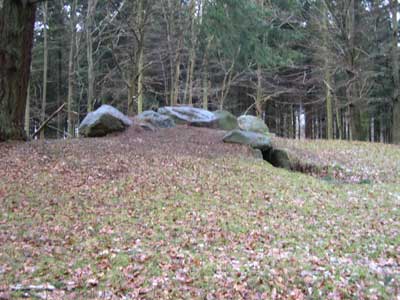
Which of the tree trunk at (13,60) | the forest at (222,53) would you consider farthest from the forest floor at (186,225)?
the forest at (222,53)

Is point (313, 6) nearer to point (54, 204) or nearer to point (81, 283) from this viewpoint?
point (54, 204)

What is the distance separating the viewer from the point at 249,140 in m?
12.5

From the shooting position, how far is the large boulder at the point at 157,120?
14.6 meters

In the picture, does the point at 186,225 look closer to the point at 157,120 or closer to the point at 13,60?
the point at 13,60

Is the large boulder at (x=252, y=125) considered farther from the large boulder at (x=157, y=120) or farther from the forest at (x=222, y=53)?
the large boulder at (x=157, y=120)

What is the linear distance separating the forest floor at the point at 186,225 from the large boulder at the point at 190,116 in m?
3.71

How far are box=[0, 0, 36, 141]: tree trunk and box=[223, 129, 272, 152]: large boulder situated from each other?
6.07 metres

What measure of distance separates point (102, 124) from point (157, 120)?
2.30m

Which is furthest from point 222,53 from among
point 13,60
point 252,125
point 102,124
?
A: point 13,60

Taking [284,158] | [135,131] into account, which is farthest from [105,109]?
[284,158]

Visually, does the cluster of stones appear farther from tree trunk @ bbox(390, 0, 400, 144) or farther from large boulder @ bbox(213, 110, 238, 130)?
tree trunk @ bbox(390, 0, 400, 144)

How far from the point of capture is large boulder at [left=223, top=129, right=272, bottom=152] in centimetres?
1236

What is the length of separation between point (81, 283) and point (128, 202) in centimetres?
306

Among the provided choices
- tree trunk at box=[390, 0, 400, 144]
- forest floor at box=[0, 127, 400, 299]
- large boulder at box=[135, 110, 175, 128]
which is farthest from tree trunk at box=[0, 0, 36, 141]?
tree trunk at box=[390, 0, 400, 144]
